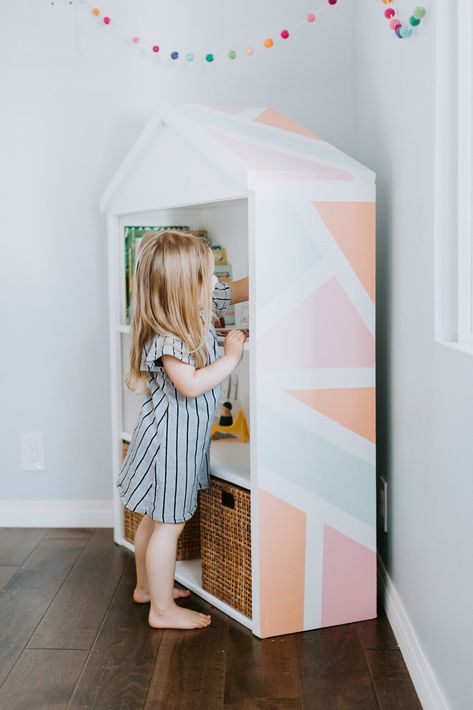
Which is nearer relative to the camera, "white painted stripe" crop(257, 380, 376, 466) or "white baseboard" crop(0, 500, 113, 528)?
"white painted stripe" crop(257, 380, 376, 466)

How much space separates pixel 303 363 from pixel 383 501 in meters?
0.48

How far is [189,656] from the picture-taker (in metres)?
1.84

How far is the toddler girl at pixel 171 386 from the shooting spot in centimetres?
195

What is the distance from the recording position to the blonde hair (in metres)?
1.94

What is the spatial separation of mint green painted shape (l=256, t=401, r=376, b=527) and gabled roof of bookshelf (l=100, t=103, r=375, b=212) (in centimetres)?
56

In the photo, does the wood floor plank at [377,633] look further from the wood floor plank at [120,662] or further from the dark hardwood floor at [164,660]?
the wood floor plank at [120,662]

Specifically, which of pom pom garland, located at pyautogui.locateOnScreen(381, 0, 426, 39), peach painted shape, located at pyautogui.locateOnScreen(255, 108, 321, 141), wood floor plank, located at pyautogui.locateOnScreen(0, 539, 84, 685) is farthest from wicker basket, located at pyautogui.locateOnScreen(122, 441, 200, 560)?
pom pom garland, located at pyautogui.locateOnScreen(381, 0, 426, 39)

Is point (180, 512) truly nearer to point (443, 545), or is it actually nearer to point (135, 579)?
point (135, 579)

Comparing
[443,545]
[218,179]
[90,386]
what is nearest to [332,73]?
[218,179]

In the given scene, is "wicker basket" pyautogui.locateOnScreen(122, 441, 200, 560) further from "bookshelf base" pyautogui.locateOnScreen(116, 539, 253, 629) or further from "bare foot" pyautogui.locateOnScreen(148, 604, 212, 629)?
"bare foot" pyautogui.locateOnScreen(148, 604, 212, 629)

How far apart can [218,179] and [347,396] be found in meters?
0.62

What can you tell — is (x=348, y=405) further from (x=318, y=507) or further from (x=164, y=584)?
(x=164, y=584)

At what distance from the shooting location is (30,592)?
2.21 metres

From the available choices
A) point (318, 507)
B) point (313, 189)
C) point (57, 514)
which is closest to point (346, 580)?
point (318, 507)
